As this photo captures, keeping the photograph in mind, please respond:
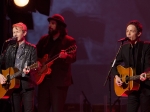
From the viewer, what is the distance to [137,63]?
546cm

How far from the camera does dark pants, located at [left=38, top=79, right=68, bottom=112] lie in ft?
20.7

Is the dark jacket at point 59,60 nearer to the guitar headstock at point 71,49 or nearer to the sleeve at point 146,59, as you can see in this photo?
the guitar headstock at point 71,49

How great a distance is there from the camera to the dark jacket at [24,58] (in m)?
5.94

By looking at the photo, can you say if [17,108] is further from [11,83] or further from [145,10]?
[145,10]

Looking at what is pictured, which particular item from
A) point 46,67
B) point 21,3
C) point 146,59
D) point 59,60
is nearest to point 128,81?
point 146,59

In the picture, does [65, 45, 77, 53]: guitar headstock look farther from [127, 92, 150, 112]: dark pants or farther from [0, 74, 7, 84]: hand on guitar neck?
[127, 92, 150, 112]: dark pants

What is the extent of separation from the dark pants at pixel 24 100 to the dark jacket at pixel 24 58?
0.13 meters

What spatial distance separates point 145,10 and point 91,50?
1.92 m

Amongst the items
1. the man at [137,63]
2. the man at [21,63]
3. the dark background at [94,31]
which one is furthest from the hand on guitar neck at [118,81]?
the dark background at [94,31]

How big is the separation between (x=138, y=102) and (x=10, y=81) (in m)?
2.40

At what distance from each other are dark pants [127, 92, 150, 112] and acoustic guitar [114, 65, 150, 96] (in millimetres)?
112

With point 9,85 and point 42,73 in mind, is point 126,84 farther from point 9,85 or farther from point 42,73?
point 9,85

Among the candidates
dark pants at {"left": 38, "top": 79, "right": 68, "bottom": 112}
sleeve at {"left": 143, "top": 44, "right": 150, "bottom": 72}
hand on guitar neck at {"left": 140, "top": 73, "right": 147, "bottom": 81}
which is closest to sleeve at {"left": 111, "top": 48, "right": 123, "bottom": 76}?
sleeve at {"left": 143, "top": 44, "right": 150, "bottom": 72}

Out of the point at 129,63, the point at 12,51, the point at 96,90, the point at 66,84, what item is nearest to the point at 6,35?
the point at 12,51
